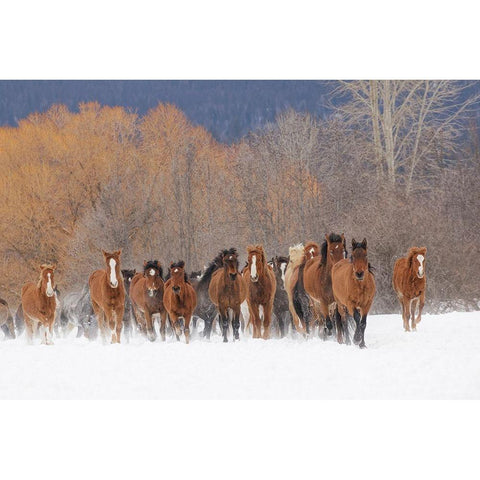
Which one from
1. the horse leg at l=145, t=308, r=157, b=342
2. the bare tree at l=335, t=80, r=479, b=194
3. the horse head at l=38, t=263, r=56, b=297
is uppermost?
the bare tree at l=335, t=80, r=479, b=194

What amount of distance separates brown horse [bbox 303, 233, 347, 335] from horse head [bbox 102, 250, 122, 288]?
3055 millimetres

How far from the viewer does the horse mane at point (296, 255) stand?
16.8 metres

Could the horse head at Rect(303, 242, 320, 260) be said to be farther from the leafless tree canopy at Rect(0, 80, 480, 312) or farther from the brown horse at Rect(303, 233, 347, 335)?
the brown horse at Rect(303, 233, 347, 335)

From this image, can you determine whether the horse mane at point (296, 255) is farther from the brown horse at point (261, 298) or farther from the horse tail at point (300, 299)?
the brown horse at point (261, 298)

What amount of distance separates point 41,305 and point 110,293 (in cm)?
109

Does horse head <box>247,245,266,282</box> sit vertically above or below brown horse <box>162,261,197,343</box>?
above

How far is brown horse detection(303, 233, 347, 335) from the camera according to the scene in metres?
15.5

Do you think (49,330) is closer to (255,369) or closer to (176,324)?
(176,324)

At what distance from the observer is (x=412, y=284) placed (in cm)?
1636

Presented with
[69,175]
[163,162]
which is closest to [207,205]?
[163,162]

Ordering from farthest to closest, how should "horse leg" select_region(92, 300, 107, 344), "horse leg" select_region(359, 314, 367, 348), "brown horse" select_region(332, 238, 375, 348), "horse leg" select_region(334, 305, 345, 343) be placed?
"horse leg" select_region(92, 300, 107, 344) < "horse leg" select_region(334, 305, 345, 343) < "brown horse" select_region(332, 238, 375, 348) < "horse leg" select_region(359, 314, 367, 348)

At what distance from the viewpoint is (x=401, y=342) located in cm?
1446

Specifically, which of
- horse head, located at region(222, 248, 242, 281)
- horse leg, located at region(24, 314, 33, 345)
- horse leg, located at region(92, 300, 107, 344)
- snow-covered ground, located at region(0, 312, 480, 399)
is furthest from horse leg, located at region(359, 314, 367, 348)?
horse leg, located at region(24, 314, 33, 345)

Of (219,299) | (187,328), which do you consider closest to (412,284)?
(219,299)
